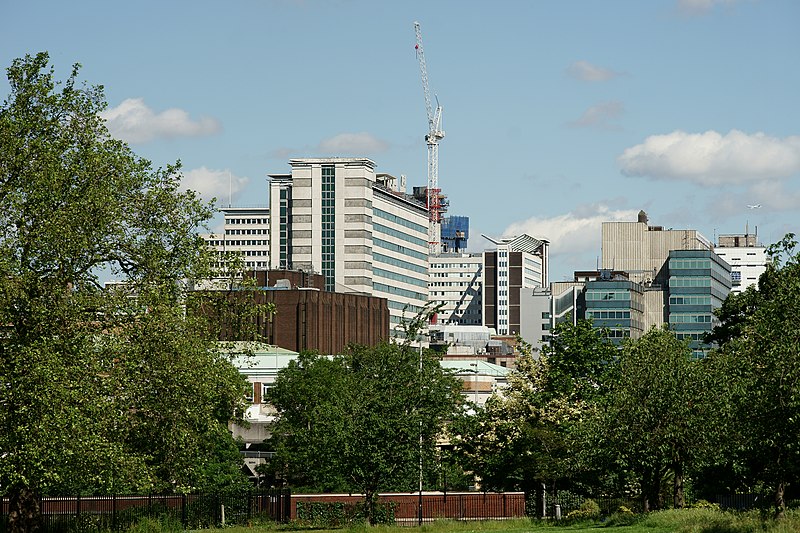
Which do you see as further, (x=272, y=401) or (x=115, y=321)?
(x=272, y=401)

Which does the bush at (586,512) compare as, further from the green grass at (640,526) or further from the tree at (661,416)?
the tree at (661,416)

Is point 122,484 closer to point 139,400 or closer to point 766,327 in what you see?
point 139,400

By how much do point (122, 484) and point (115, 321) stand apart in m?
5.35

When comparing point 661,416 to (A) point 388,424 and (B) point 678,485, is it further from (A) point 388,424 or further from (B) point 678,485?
(A) point 388,424

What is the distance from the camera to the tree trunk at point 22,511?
44.4 meters

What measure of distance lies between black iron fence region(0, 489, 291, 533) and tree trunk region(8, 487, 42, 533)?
5.29 feet

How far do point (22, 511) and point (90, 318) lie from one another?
7688 millimetres

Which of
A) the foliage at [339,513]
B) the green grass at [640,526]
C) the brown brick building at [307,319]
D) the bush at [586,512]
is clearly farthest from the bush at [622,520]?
the brown brick building at [307,319]

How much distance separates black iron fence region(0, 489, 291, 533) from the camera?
168ft

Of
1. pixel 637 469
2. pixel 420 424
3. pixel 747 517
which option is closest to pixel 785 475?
pixel 747 517

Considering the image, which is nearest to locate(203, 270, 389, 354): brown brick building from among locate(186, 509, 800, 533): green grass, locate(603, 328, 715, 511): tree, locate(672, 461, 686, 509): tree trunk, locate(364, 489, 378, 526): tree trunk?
locate(364, 489, 378, 526): tree trunk

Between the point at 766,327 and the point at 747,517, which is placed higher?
the point at 766,327

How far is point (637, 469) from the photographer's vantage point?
57062mm

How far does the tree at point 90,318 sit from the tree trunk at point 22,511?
0.16ft
